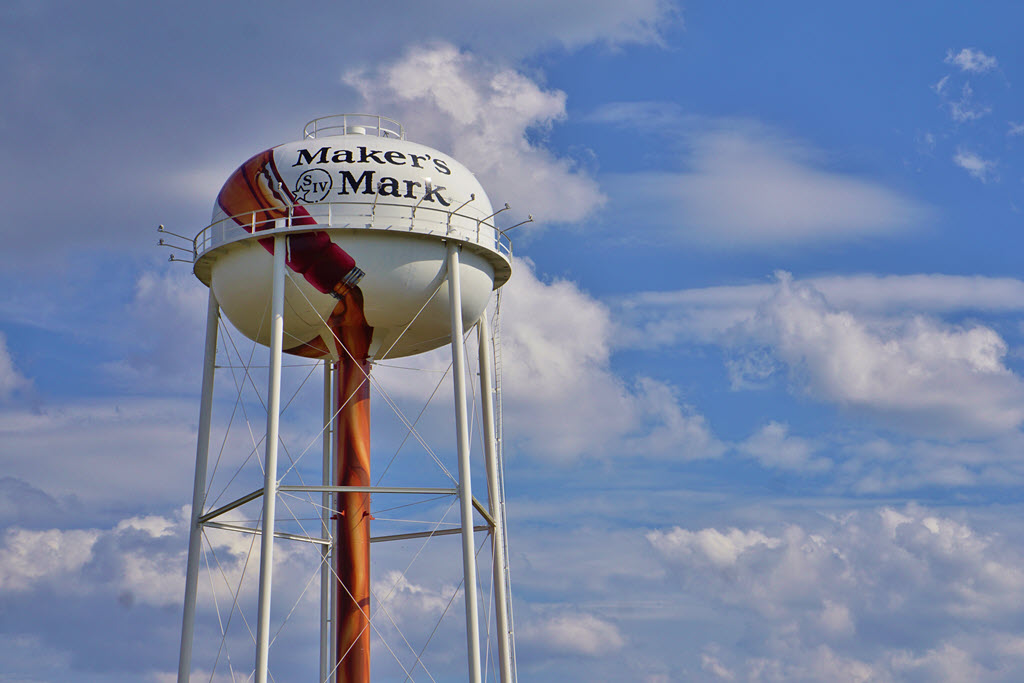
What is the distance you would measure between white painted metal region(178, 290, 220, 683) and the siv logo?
264 cm

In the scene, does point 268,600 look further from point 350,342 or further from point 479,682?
point 350,342

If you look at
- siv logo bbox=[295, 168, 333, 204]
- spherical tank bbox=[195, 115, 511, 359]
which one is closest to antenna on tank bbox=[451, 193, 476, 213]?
spherical tank bbox=[195, 115, 511, 359]

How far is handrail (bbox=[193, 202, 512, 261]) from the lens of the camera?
20.5m

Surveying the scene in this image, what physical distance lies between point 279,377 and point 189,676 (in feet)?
16.8

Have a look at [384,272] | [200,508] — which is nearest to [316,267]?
[384,272]

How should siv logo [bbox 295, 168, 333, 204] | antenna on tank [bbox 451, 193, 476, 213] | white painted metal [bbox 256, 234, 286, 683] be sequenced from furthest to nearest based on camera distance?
1. antenna on tank [bbox 451, 193, 476, 213]
2. siv logo [bbox 295, 168, 333, 204]
3. white painted metal [bbox 256, 234, 286, 683]

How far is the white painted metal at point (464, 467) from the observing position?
64.8ft

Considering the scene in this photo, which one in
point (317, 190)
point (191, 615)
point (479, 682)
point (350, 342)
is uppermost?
point (317, 190)

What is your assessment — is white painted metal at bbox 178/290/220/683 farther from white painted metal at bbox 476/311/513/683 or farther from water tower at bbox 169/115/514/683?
white painted metal at bbox 476/311/513/683

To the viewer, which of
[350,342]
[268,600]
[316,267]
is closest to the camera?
[268,600]

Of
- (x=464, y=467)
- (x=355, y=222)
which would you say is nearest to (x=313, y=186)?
(x=355, y=222)

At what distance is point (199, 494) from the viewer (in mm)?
21781

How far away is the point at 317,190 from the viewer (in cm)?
2075

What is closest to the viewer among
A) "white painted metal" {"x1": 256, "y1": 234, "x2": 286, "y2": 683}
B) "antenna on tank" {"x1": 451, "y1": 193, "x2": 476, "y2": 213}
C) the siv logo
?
"white painted metal" {"x1": 256, "y1": 234, "x2": 286, "y2": 683}
